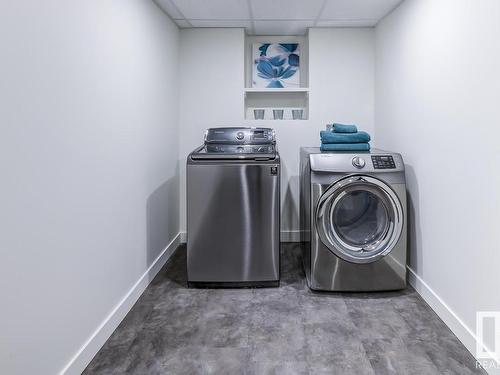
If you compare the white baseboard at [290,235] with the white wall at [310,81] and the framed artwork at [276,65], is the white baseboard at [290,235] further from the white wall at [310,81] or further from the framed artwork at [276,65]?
the framed artwork at [276,65]

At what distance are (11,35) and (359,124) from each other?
2891 millimetres

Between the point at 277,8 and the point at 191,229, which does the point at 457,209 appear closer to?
the point at 191,229

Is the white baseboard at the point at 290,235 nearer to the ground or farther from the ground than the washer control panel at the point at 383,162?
nearer to the ground

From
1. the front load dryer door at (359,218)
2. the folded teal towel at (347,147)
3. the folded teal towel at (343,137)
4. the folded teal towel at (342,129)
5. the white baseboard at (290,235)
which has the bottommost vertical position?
the white baseboard at (290,235)

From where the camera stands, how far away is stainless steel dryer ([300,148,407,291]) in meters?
2.31

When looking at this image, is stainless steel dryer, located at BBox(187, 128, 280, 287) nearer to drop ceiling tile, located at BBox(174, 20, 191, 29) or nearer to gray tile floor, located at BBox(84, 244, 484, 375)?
gray tile floor, located at BBox(84, 244, 484, 375)

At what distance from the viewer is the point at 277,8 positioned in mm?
2770

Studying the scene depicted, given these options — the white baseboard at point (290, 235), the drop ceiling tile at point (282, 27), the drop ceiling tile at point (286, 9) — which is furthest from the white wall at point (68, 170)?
the white baseboard at point (290, 235)

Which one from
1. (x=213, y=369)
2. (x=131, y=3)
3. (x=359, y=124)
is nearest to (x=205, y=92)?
(x=131, y=3)

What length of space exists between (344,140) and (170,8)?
1.69 metres

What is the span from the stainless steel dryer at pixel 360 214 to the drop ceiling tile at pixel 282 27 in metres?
1.44

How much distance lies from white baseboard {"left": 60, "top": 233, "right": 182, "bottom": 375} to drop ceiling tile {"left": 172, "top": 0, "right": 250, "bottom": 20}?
1.96 metres

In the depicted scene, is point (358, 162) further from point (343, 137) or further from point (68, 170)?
point (68, 170)

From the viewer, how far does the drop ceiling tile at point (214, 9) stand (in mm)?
2654
